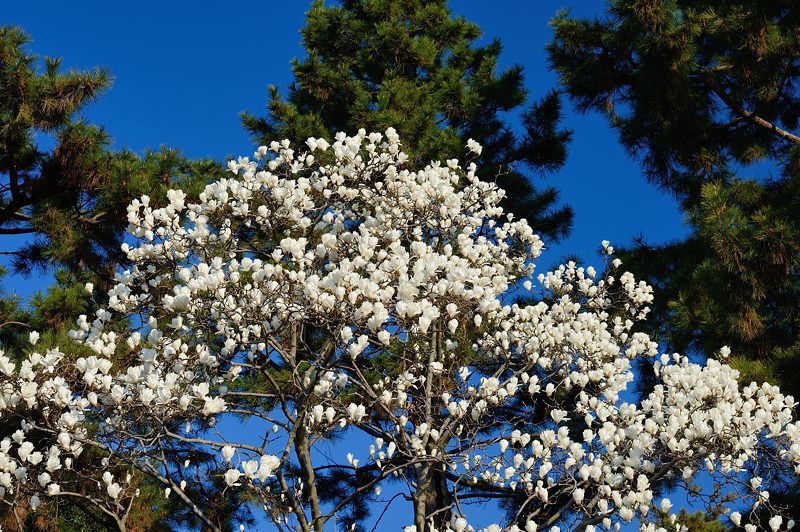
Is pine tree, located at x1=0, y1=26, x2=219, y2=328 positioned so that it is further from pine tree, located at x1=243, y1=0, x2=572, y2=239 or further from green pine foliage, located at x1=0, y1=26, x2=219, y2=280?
pine tree, located at x1=243, y1=0, x2=572, y2=239

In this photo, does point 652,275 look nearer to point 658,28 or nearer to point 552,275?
point 658,28

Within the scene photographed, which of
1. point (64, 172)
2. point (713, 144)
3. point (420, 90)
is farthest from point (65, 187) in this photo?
point (713, 144)

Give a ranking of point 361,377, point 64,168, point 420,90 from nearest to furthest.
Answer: point 361,377
point 64,168
point 420,90

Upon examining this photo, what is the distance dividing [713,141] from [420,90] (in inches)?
164

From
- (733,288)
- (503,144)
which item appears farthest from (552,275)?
(503,144)

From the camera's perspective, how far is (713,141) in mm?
10516

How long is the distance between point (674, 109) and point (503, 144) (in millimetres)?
2334

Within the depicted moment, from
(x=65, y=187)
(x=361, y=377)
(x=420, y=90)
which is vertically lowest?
(x=361, y=377)

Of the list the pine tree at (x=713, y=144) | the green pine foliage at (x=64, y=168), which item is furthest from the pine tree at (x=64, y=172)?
the pine tree at (x=713, y=144)

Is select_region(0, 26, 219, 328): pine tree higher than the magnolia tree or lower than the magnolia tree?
higher

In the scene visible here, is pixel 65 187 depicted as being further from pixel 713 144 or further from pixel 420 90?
pixel 713 144

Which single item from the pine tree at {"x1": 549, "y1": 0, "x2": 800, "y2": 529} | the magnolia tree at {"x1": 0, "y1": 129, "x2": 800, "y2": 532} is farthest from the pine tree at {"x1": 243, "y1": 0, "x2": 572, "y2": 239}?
the magnolia tree at {"x1": 0, "y1": 129, "x2": 800, "y2": 532}

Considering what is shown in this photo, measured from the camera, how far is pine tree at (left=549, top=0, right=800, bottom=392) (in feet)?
24.0

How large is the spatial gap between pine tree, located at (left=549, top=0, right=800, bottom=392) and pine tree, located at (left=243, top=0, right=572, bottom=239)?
927 millimetres
